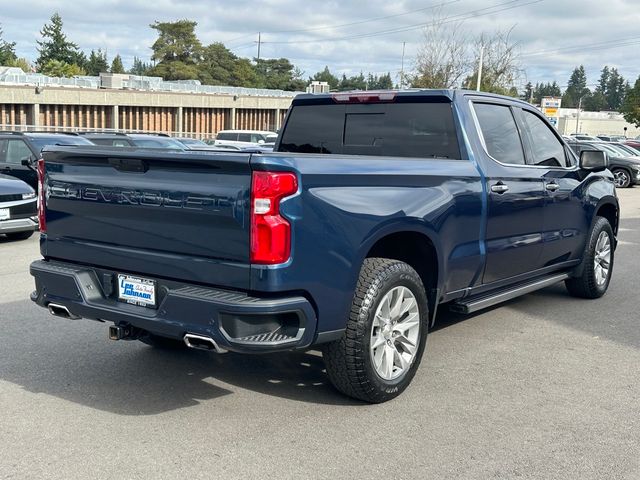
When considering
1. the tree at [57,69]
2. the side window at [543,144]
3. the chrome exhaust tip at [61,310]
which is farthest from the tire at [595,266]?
the tree at [57,69]

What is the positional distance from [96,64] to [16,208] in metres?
129

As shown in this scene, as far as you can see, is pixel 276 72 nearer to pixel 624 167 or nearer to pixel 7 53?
pixel 7 53

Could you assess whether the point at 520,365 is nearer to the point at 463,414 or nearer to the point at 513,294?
the point at 513,294

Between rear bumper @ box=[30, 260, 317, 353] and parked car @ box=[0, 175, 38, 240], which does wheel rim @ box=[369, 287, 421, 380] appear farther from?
parked car @ box=[0, 175, 38, 240]

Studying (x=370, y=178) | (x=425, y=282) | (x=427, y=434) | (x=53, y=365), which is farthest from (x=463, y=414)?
(x=53, y=365)

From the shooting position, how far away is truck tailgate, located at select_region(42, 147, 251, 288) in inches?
151

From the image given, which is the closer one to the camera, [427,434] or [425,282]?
[427,434]

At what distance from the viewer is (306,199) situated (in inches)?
153

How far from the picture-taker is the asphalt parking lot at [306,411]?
12.2 ft

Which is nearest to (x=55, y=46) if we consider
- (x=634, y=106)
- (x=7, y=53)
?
(x=7, y=53)

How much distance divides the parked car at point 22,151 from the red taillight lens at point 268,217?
394 inches

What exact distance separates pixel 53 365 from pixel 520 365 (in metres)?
3.45

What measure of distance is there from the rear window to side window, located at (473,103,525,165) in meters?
0.37

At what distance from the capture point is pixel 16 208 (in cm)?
1080
